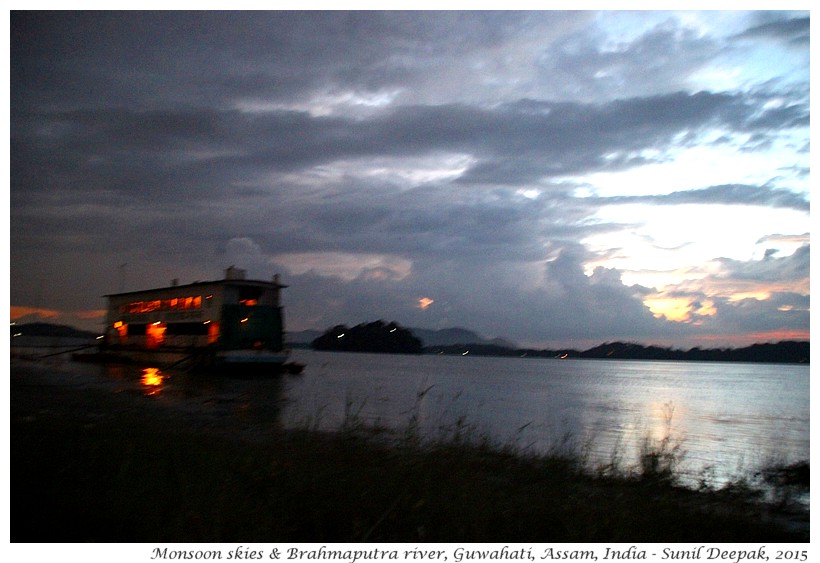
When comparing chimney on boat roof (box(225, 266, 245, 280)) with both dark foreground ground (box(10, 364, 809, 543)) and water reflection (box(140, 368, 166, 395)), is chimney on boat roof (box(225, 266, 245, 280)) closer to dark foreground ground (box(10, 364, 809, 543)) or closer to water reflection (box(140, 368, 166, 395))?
water reflection (box(140, 368, 166, 395))

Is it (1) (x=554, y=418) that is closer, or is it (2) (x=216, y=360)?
(1) (x=554, y=418)

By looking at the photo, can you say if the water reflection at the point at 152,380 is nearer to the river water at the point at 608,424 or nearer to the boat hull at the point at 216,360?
the boat hull at the point at 216,360

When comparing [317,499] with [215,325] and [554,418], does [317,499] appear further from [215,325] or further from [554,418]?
[215,325]

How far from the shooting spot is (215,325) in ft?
136

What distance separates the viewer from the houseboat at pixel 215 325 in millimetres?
41094

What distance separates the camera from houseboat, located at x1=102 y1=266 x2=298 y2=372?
4109 cm

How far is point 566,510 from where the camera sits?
21.5 feet

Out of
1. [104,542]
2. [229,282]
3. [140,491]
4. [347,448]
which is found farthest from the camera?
[229,282]

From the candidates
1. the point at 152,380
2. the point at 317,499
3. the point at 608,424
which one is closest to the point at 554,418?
the point at 608,424

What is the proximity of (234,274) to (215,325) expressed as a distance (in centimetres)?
347

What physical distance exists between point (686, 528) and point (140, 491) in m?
5.17

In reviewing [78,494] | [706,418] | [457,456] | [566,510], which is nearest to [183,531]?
[78,494]
